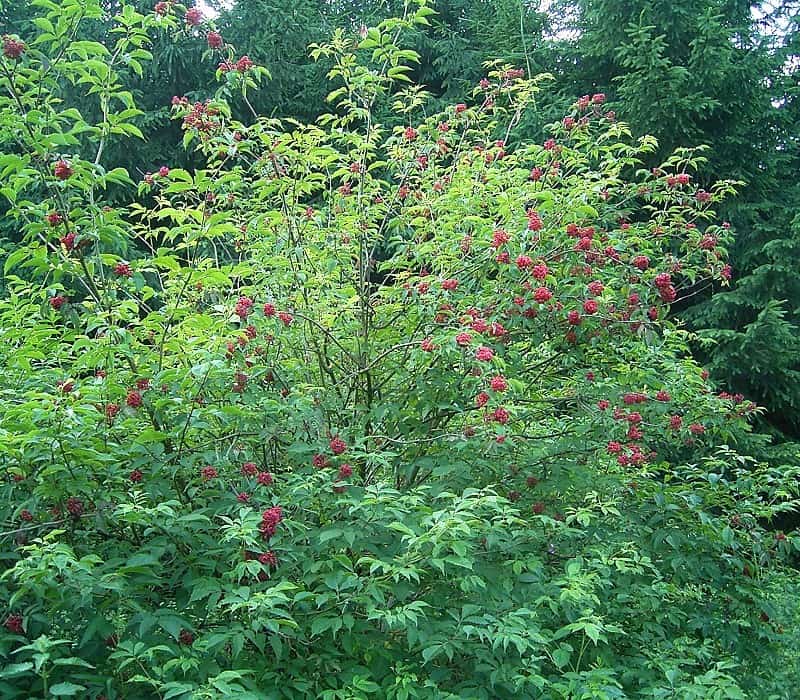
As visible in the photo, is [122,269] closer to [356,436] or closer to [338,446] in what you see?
[338,446]

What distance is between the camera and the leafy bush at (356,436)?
2.54 meters

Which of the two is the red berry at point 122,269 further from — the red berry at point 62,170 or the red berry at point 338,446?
the red berry at point 338,446

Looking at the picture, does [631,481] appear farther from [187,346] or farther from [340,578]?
[187,346]

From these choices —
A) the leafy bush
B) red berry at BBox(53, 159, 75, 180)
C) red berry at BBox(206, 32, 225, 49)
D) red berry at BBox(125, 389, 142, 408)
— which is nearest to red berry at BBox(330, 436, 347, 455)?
the leafy bush

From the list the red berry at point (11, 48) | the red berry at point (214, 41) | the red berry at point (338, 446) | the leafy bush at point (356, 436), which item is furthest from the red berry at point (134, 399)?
the red berry at point (214, 41)

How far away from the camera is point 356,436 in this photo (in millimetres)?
3324

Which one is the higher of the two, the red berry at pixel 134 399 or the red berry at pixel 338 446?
the red berry at pixel 134 399

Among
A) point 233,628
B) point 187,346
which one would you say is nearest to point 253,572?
point 233,628

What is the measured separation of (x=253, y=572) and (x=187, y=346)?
90cm

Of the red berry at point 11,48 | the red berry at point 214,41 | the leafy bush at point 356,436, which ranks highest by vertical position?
the red berry at point 214,41

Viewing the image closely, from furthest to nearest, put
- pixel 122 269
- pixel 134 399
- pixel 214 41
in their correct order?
1. pixel 214 41
2. pixel 122 269
3. pixel 134 399

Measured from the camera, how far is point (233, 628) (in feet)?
8.04

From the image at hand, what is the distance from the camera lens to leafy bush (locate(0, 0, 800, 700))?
2545 millimetres

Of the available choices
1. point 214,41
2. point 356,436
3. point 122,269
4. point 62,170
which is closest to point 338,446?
point 356,436
